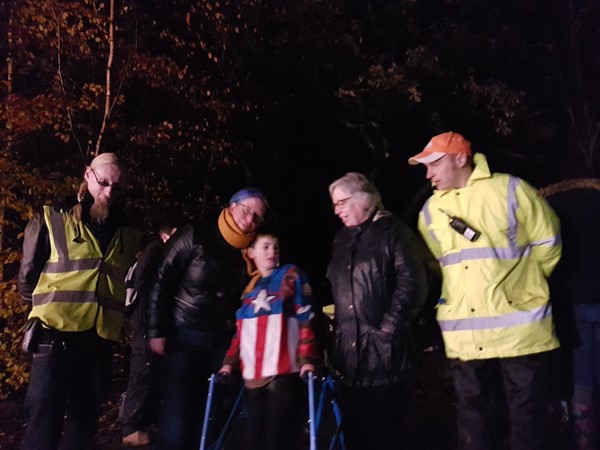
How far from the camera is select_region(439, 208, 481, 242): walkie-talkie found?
336 cm

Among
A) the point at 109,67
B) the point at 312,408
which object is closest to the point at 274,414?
the point at 312,408

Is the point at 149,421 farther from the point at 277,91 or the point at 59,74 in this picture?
the point at 277,91

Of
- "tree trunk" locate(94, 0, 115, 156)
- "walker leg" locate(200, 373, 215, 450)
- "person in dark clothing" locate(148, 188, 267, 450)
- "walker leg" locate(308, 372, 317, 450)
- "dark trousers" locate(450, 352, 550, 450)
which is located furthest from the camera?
"tree trunk" locate(94, 0, 115, 156)

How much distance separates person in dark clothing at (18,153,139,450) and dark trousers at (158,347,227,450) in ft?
1.36

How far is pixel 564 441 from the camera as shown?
15.6 feet

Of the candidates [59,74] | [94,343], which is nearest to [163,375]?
[94,343]

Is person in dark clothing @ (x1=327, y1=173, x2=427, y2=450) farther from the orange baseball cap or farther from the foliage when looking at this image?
the foliage

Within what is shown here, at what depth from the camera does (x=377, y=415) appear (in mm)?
3576

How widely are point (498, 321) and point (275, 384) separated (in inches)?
51.4

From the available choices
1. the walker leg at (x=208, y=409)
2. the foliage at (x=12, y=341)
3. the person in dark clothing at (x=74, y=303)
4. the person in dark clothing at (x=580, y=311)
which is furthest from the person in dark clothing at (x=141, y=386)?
the person in dark clothing at (x=580, y=311)

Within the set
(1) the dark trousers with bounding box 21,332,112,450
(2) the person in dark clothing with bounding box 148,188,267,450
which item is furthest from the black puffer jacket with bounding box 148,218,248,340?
(1) the dark trousers with bounding box 21,332,112,450

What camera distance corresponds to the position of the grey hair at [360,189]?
371 centimetres

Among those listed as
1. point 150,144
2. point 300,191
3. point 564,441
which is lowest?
point 564,441

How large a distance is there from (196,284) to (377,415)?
137 cm
